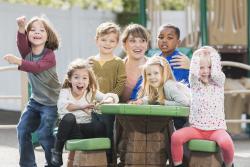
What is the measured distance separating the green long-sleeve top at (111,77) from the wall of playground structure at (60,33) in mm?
9919

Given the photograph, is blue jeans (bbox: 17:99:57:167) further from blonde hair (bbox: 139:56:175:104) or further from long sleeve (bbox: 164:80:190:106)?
long sleeve (bbox: 164:80:190:106)

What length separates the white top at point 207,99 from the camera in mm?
7484

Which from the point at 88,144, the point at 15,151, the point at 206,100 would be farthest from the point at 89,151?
the point at 15,151

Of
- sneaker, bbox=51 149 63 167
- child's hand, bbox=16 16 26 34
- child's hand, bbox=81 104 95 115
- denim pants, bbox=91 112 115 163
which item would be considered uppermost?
child's hand, bbox=16 16 26 34

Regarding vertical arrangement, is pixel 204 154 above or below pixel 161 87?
below

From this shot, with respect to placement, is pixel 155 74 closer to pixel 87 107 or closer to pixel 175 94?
pixel 175 94

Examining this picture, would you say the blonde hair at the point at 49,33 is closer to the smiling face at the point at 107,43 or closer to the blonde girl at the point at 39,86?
the blonde girl at the point at 39,86

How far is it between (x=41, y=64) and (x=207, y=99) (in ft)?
4.64

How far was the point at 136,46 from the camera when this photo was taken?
8.05 m

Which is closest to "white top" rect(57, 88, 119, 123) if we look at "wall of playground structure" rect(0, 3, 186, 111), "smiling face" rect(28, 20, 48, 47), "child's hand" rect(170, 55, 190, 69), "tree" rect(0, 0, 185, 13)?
"smiling face" rect(28, 20, 48, 47)

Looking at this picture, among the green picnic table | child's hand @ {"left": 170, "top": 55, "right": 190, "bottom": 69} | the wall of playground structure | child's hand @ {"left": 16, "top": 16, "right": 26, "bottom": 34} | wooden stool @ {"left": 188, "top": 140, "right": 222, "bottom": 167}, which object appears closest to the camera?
wooden stool @ {"left": 188, "top": 140, "right": 222, "bottom": 167}

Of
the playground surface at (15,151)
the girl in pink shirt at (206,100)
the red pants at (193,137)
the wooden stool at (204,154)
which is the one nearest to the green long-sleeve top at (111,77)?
the girl in pink shirt at (206,100)

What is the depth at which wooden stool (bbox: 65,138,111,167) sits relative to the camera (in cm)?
743

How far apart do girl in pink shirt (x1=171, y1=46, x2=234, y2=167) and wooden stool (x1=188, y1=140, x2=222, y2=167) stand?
0.06 meters
